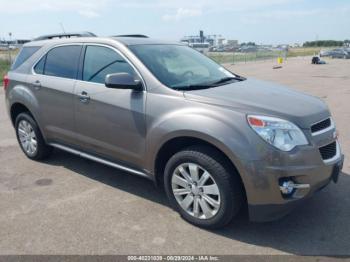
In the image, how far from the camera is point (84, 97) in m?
4.27

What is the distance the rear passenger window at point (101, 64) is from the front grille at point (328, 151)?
201 cm

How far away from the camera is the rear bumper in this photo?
10.0 ft

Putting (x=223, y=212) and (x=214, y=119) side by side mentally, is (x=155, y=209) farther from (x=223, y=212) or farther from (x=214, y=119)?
(x=214, y=119)

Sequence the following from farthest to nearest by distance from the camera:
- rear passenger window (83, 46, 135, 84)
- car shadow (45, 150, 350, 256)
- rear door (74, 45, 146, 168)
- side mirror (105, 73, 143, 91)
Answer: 1. rear passenger window (83, 46, 135, 84)
2. rear door (74, 45, 146, 168)
3. side mirror (105, 73, 143, 91)
4. car shadow (45, 150, 350, 256)

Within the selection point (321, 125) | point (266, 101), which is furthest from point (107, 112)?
point (321, 125)

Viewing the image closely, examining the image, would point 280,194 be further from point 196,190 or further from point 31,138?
point 31,138

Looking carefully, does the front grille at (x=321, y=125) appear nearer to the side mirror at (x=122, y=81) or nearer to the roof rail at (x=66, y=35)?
the side mirror at (x=122, y=81)

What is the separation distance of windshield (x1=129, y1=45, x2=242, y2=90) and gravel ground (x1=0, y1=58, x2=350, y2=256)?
4.42 feet

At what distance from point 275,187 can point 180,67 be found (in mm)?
1788

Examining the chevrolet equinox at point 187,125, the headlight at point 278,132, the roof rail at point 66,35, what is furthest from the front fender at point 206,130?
the roof rail at point 66,35

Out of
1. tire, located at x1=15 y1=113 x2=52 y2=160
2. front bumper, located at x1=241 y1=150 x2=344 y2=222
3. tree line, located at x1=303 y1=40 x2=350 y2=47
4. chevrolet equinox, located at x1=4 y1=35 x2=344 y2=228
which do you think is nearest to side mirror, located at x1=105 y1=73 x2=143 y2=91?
chevrolet equinox, located at x1=4 y1=35 x2=344 y2=228

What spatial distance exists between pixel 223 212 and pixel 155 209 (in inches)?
35.4

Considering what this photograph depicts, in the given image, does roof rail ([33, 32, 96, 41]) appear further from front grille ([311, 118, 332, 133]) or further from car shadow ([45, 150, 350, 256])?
front grille ([311, 118, 332, 133])

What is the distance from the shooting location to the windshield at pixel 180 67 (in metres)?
3.86
